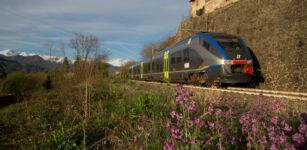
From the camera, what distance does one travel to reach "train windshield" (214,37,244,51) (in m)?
7.50

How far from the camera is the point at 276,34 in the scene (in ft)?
36.2

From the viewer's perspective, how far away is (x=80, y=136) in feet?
7.65

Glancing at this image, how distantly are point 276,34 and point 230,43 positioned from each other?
19.7 feet

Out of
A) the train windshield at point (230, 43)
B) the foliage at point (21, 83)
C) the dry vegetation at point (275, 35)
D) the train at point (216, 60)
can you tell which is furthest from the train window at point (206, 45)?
the foliage at point (21, 83)

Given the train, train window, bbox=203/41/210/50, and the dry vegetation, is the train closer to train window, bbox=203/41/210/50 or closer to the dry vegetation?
train window, bbox=203/41/210/50

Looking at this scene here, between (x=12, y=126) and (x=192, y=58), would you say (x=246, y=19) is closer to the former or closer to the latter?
(x=192, y=58)

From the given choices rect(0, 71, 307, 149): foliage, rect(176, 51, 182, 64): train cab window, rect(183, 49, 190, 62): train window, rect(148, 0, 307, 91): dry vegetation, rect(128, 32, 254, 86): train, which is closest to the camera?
rect(0, 71, 307, 149): foliage

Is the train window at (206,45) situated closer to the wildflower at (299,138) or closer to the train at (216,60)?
the train at (216,60)

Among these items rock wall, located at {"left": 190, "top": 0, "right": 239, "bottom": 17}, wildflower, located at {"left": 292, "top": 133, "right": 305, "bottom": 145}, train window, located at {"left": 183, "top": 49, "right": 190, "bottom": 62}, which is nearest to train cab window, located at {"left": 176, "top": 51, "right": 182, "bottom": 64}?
train window, located at {"left": 183, "top": 49, "right": 190, "bottom": 62}

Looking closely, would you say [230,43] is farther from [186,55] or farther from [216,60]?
[186,55]

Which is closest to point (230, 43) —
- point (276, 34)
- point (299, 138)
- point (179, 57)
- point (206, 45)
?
point (206, 45)

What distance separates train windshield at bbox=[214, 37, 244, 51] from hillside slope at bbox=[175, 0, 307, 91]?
1.91 meters

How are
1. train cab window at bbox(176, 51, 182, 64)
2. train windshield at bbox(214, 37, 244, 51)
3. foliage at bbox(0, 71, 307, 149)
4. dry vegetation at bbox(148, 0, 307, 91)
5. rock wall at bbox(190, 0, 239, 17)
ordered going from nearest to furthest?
foliage at bbox(0, 71, 307, 149)
train windshield at bbox(214, 37, 244, 51)
dry vegetation at bbox(148, 0, 307, 91)
train cab window at bbox(176, 51, 182, 64)
rock wall at bbox(190, 0, 239, 17)

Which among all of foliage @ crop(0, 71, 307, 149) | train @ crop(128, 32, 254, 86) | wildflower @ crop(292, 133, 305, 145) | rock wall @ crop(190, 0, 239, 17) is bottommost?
foliage @ crop(0, 71, 307, 149)
